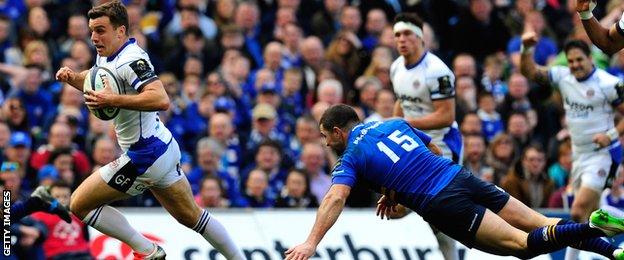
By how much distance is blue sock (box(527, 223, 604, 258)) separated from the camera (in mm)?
13078

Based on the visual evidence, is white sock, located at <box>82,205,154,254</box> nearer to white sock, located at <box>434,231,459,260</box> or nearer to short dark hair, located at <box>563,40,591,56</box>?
white sock, located at <box>434,231,459,260</box>

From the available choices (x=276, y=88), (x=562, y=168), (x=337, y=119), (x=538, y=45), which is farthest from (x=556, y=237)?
(x=538, y=45)

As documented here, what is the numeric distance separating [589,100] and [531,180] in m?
3.04

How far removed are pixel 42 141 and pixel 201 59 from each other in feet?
11.8

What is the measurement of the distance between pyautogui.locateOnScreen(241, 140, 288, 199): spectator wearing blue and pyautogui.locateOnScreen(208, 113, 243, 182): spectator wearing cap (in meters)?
0.36

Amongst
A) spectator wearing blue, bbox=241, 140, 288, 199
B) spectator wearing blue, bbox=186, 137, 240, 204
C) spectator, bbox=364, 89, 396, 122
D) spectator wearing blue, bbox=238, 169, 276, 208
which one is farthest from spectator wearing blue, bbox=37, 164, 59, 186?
spectator, bbox=364, 89, 396, 122

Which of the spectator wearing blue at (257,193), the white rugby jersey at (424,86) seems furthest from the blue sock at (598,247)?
the spectator wearing blue at (257,193)

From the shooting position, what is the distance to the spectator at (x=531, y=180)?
1977 cm

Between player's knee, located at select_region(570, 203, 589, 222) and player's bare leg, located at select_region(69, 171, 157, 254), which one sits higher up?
player's bare leg, located at select_region(69, 171, 157, 254)

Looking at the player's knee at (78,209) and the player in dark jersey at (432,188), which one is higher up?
the player in dark jersey at (432,188)

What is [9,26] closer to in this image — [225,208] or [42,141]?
[42,141]

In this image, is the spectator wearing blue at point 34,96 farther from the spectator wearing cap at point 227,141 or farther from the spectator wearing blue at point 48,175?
the spectator wearing cap at point 227,141

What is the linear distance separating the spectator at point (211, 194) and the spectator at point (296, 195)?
752 mm

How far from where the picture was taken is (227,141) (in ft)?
68.0
